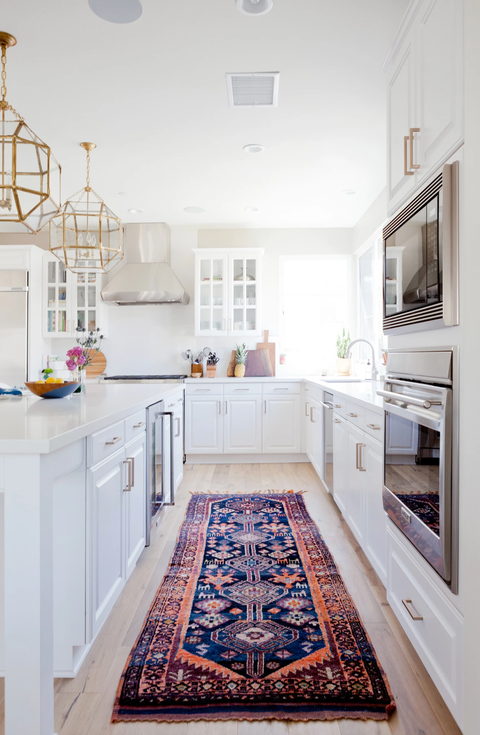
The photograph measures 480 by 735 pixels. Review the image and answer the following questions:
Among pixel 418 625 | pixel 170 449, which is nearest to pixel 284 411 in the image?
pixel 170 449

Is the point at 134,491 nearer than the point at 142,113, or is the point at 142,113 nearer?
the point at 134,491

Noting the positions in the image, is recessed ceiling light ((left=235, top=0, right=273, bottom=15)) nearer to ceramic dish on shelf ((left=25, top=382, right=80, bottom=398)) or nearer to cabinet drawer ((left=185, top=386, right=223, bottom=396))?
ceramic dish on shelf ((left=25, top=382, right=80, bottom=398))

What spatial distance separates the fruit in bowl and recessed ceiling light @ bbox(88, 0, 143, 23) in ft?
Result: 5.57

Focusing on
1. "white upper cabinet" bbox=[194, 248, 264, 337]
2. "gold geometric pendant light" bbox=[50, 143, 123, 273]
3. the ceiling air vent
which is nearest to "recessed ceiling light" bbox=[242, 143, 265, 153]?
the ceiling air vent

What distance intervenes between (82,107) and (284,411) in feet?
10.6

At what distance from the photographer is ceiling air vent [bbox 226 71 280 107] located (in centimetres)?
258

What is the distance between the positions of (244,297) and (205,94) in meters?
2.64

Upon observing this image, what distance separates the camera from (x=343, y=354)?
17.6ft

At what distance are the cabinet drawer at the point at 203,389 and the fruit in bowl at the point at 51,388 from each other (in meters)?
2.48

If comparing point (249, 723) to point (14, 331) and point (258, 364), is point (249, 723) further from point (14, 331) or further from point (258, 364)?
point (14, 331)

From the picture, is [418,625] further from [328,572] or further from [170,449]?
[170,449]

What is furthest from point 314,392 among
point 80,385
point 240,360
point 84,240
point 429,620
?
point 429,620

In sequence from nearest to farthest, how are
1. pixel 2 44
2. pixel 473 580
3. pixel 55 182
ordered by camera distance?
pixel 473 580 → pixel 2 44 → pixel 55 182

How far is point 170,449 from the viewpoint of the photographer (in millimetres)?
3332
